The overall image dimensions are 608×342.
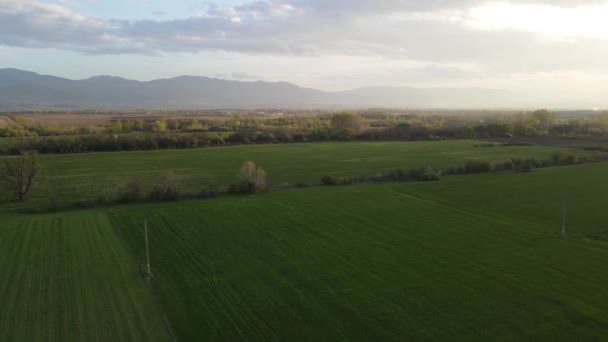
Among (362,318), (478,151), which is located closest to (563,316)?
(362,318)

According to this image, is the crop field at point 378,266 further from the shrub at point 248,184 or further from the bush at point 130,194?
the shrub at point 248,184

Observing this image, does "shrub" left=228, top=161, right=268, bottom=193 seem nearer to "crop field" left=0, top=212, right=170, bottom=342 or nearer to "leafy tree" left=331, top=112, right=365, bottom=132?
→ "crop field" left=0, top=212, right=170, bottom=342

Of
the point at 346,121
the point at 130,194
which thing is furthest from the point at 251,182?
the point at 346,121

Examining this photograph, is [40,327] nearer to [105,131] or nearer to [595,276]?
[595,276]

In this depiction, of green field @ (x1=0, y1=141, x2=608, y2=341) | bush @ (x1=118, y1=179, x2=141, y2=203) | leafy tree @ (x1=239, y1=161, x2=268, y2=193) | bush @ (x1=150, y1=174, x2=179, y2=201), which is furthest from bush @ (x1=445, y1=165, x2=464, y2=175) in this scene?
bush @ (x1=118, y1=179, x2=141, y2=203)

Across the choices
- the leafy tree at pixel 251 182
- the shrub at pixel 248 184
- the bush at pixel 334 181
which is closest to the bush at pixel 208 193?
the shrub at pixel 248 184

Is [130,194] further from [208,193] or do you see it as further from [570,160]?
[570,160]
